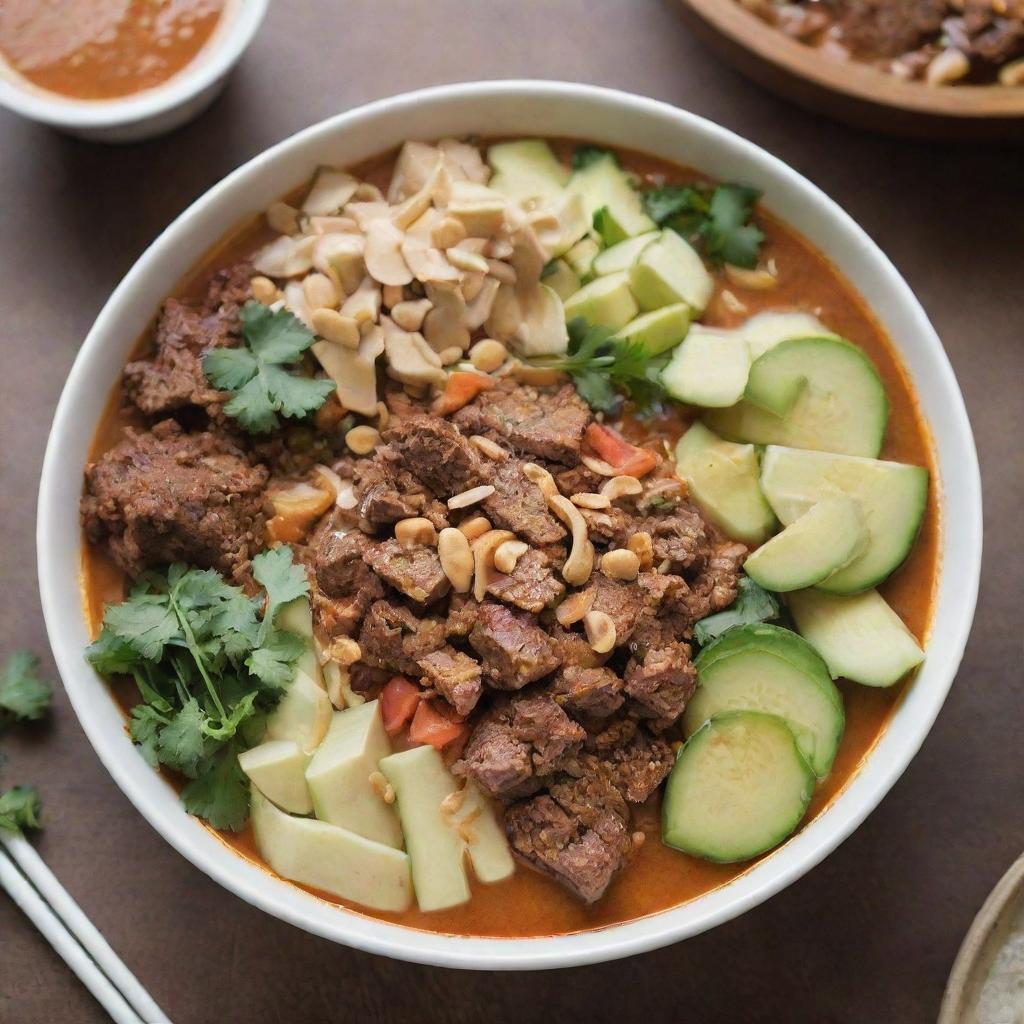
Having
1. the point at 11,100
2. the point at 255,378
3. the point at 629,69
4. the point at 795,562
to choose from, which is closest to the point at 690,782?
the point at 795,562

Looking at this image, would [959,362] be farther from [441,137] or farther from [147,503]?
[147,503]

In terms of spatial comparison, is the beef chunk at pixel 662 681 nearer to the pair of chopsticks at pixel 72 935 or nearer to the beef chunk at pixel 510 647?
the beef chunk at pixel 510 647

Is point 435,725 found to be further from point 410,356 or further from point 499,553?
point 410,356

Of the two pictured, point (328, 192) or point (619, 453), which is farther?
point (328, 192)

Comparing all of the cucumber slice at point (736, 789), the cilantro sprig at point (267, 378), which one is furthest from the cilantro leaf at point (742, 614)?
the cilantro sprig at point (267, 378)

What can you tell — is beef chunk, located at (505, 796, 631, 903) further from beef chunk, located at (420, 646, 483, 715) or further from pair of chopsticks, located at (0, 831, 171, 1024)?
pair of chopsticks, located at (0, 831, 171, 1024)

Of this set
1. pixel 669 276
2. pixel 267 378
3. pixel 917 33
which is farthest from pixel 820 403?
pixel 267 378
